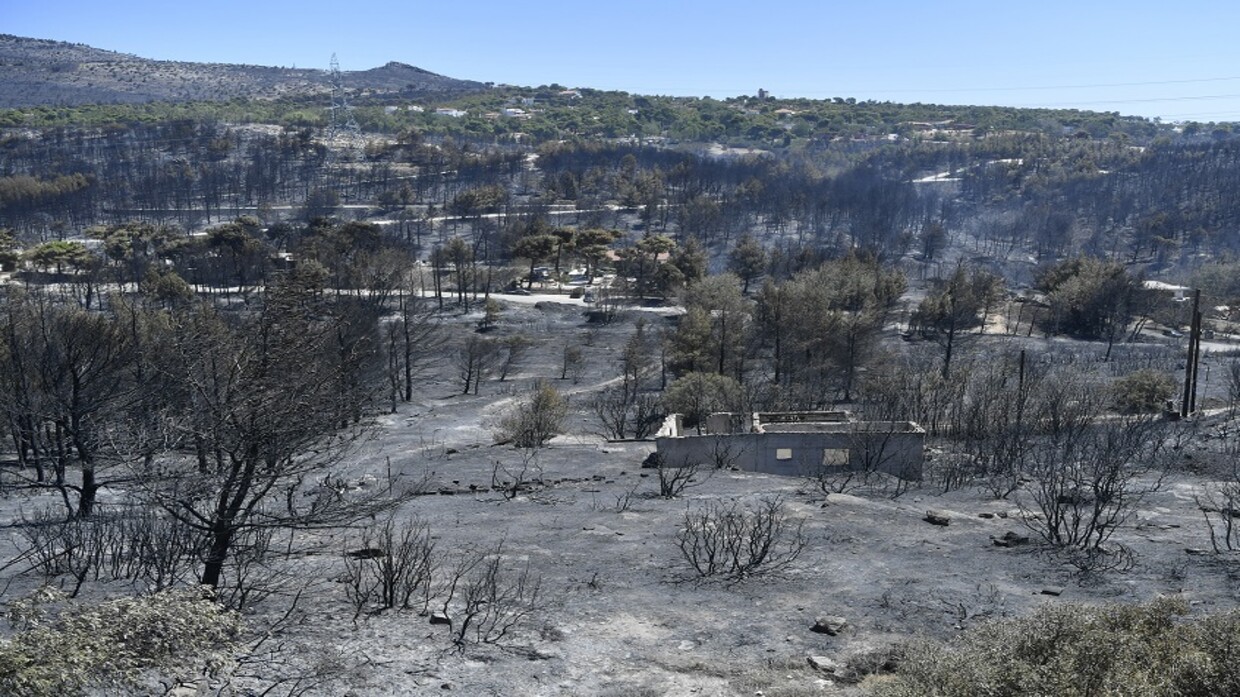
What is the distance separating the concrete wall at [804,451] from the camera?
69.5 feet

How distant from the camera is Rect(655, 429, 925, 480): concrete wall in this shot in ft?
69.5

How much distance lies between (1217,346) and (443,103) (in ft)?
506

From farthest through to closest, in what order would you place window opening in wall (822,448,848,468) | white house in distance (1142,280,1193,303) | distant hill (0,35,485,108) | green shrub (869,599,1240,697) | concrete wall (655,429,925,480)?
distant hill (0,35,485,108) → white house in distance (1142,280,1193,303) → window opening in wall (822,448,848,468) → concrete wall (655,429,925,480) → green shrub (869,599,1240,697)

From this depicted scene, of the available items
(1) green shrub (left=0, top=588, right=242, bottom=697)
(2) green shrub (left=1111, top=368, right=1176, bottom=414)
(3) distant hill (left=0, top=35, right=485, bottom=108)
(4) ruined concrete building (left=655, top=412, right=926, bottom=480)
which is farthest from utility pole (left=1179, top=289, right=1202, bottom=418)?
(3) distant hill (left=0, top=35, right=485, bottom=108)

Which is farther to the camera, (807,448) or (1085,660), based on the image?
(807,448)

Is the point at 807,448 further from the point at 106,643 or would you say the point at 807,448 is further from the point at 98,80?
the point at 98,80

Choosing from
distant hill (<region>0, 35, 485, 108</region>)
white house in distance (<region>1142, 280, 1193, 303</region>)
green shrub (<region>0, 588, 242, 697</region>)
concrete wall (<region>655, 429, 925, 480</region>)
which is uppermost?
distant hill (<region>0, 35, 485, 108</region>)

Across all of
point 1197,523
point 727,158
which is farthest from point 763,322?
point 727,158

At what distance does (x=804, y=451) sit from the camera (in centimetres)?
2220

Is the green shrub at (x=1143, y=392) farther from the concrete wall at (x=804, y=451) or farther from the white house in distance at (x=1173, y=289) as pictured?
the white house in distance at (x=1173, y=289)

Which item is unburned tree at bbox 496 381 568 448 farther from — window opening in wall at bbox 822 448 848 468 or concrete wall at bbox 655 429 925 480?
window opening in wall at bbox 822 448 848 468

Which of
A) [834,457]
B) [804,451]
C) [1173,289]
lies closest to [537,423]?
[804,451]

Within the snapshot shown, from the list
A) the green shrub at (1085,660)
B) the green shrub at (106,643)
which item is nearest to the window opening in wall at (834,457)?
the green shrub at (1085,660)

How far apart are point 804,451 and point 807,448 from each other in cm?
10
